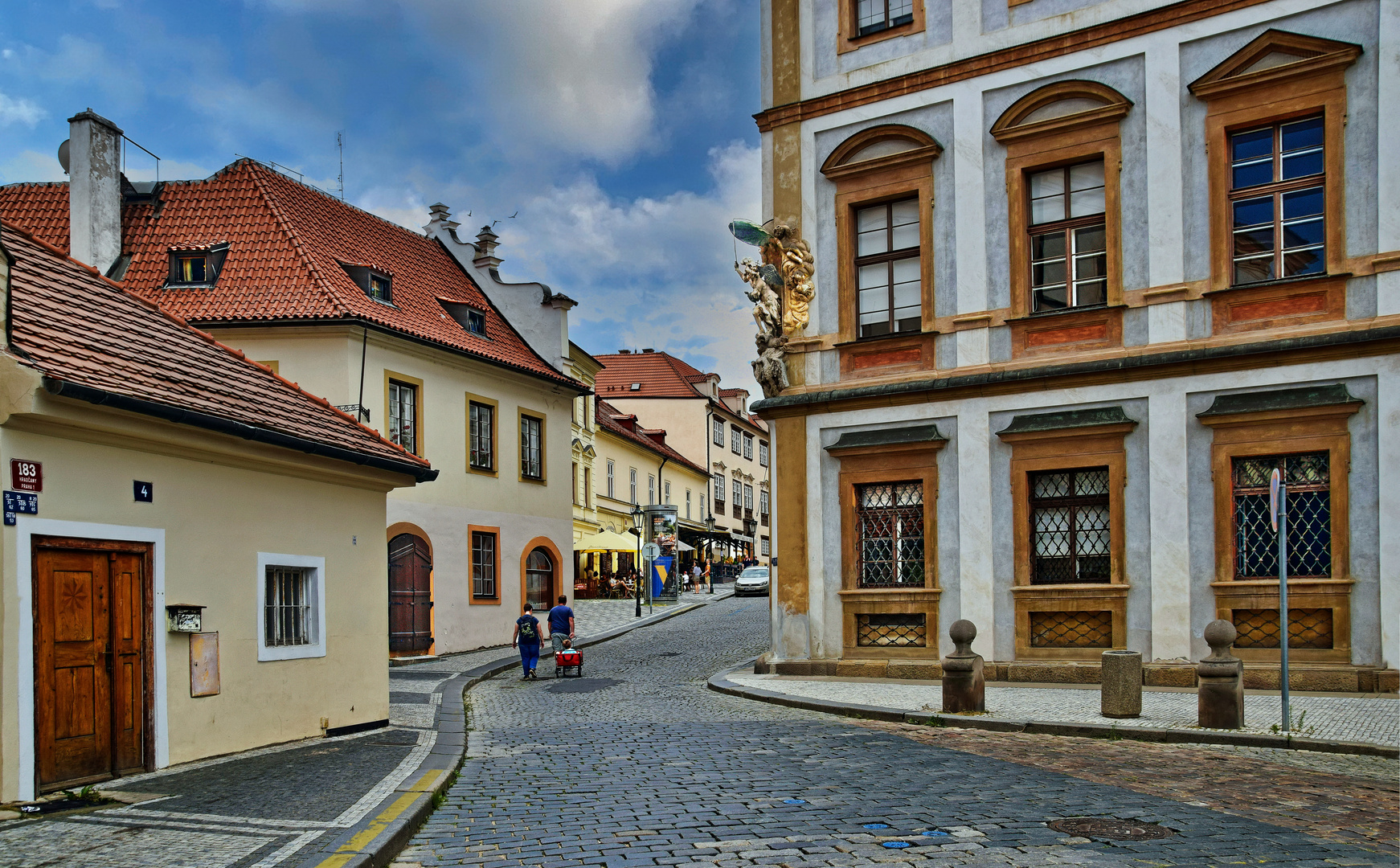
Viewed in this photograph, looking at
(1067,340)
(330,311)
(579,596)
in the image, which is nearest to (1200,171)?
(1067,340)

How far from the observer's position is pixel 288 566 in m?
13.3

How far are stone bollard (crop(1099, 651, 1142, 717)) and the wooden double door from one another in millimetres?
9742

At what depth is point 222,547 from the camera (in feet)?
40.2

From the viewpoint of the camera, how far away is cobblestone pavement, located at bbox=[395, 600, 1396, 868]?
7.45 metres

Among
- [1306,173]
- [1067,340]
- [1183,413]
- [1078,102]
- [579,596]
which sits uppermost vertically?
[1078,102]

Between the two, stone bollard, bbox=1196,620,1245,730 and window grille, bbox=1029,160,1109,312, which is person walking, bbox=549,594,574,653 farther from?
stone bollard, bbox=1196,620,1245,730

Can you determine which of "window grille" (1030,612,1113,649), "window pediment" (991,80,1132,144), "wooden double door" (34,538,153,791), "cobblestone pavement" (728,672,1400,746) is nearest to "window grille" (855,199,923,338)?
"window pediment" (991,80,1132,144)

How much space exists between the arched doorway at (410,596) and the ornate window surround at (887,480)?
11253 millimetres

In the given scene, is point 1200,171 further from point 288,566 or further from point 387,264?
point 387,264

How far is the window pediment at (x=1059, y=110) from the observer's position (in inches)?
735

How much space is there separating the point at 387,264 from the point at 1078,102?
1815cm

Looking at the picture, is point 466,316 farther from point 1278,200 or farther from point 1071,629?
point 1278,200

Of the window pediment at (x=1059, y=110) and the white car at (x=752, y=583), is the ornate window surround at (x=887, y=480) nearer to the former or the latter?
the window pediment at (x=1059, y=110)

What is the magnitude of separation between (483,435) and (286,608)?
1729 cm
